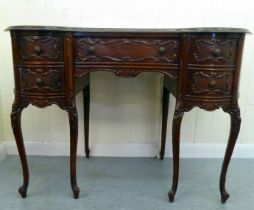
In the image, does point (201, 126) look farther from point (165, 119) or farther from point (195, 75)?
point (195, 75)

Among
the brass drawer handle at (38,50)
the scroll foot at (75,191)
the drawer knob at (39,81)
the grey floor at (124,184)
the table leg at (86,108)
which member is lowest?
the grey floor at (124,184)

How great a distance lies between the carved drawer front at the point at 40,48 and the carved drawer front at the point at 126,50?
0.26ft

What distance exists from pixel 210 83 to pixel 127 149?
85 cm

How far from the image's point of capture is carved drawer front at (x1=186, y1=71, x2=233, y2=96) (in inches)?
44.2

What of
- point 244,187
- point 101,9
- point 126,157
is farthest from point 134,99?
point 244,187

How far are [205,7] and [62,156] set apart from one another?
133 centimetres

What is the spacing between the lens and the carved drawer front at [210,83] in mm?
1122

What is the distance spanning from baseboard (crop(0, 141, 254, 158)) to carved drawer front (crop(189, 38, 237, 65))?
2.71 ft

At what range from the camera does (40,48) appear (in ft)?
3.62

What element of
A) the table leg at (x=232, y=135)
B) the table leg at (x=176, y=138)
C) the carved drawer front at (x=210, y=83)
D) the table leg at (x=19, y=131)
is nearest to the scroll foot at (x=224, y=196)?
the table leg at (x=232, y=135)

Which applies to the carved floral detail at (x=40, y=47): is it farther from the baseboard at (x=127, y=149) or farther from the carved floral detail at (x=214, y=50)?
the baseboard at (x=127, y=149)

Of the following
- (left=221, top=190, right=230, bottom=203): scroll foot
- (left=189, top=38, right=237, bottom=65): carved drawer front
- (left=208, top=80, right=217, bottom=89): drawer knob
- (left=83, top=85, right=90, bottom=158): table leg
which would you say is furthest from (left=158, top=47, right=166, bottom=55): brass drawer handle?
(left=221, top=190, right=230, bottom=203): scroll foot

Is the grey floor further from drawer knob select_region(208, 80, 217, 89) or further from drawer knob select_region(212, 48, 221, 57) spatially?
drawer knob select_region(212, 48, 221, 57)

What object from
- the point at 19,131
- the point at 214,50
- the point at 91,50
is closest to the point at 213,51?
the point at 214,50
